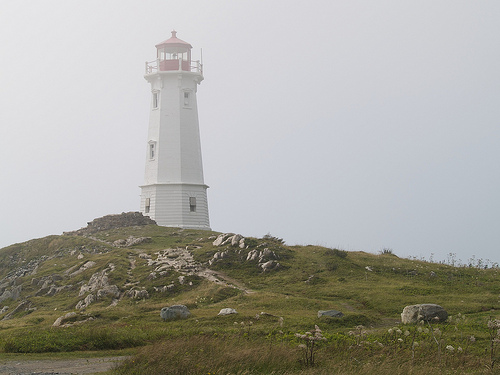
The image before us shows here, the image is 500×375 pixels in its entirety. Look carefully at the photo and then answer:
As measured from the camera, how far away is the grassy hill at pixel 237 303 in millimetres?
14328

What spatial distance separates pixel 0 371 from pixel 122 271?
817 inches

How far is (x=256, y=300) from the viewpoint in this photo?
27.4 meters

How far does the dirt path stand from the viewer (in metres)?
14.4

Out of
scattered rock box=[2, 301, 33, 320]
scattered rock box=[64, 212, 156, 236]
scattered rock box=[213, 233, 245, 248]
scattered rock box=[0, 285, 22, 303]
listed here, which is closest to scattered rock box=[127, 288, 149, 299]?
scattered rock box=[2, 301, 33, 320]

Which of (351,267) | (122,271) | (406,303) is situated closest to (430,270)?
(351,267)

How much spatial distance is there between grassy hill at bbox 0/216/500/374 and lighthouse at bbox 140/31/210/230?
510cm

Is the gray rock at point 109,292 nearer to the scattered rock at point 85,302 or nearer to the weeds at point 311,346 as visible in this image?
the scattered rock at point 85,302

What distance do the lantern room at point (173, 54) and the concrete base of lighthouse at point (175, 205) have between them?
11745 millimetres

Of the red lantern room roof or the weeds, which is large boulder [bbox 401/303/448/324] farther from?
the red lantern room roof

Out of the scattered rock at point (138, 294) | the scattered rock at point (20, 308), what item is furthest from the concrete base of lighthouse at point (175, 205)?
the scattered rock at point (138, 294)

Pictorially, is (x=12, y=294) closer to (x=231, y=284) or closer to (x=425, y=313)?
(x=231, y=284)

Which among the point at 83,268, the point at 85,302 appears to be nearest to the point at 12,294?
the point at 83,268

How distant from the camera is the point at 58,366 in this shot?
1557 cm

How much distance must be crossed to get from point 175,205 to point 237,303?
28946 mm
